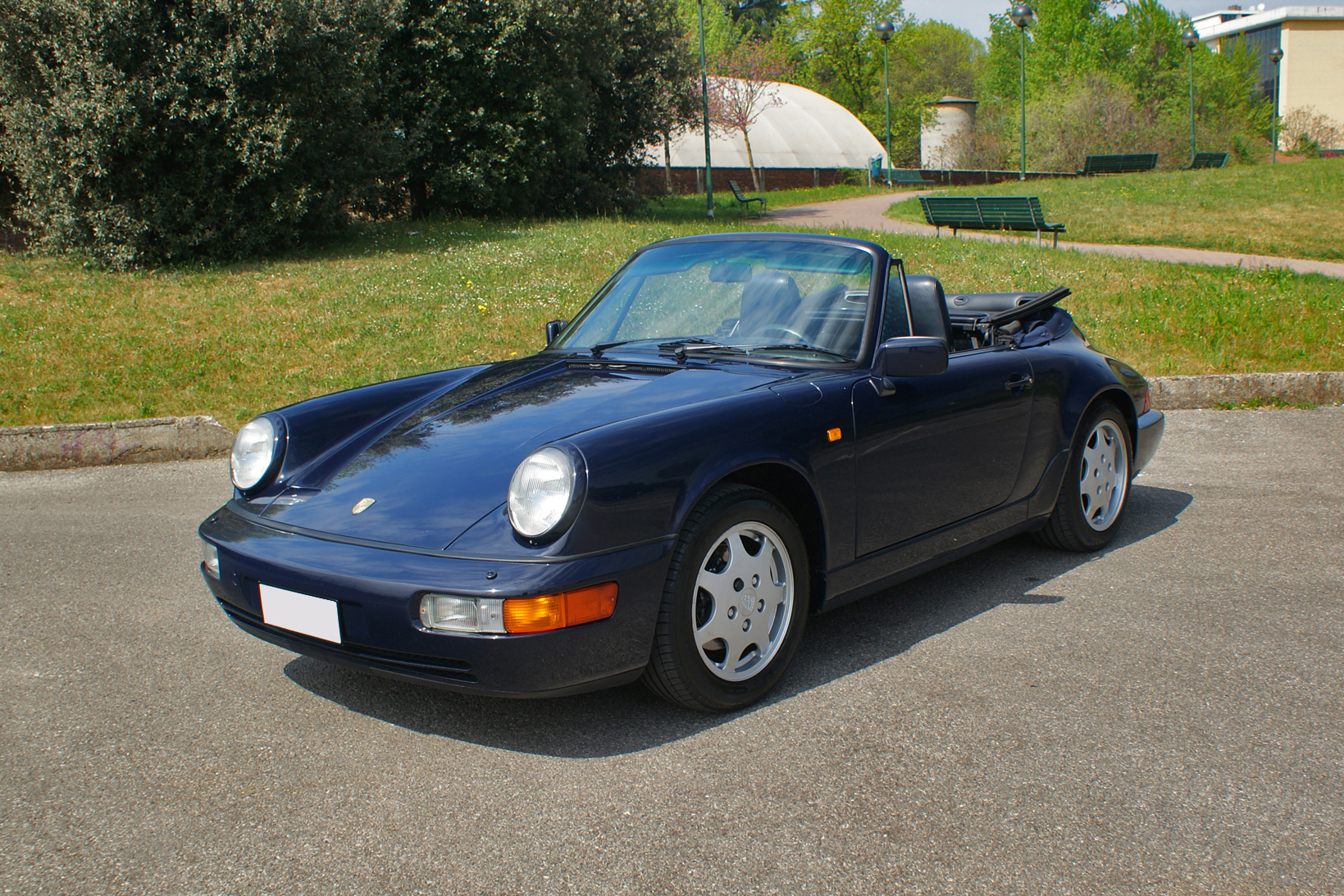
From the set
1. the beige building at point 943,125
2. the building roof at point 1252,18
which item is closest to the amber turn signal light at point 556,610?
the beige building at point 943,125

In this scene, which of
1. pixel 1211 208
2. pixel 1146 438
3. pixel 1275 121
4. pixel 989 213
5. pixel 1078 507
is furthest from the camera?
pixel 1275 121

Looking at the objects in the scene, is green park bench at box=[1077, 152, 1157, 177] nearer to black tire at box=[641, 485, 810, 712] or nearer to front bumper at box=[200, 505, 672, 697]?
black tire at box=[641, 485, 810, 712]

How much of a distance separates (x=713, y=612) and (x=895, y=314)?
145cm

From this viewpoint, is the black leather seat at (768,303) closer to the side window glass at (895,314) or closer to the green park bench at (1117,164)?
the side window glass at (895,314)

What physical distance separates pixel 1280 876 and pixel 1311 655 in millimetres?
1437

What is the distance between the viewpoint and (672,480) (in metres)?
2.77

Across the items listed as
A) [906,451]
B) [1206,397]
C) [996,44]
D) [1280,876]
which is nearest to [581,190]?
[1206,397]

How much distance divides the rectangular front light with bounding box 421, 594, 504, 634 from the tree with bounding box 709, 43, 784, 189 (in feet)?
131

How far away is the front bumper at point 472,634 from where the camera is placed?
2.57 m

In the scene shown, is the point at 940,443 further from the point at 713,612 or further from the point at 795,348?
the point at 713,612

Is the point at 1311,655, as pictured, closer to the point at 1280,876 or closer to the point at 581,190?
the point at 1280,876

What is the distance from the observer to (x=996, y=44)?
7200 centimetres

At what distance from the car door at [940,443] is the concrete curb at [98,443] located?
208 inches

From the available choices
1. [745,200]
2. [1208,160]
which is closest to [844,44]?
[1208,160]
